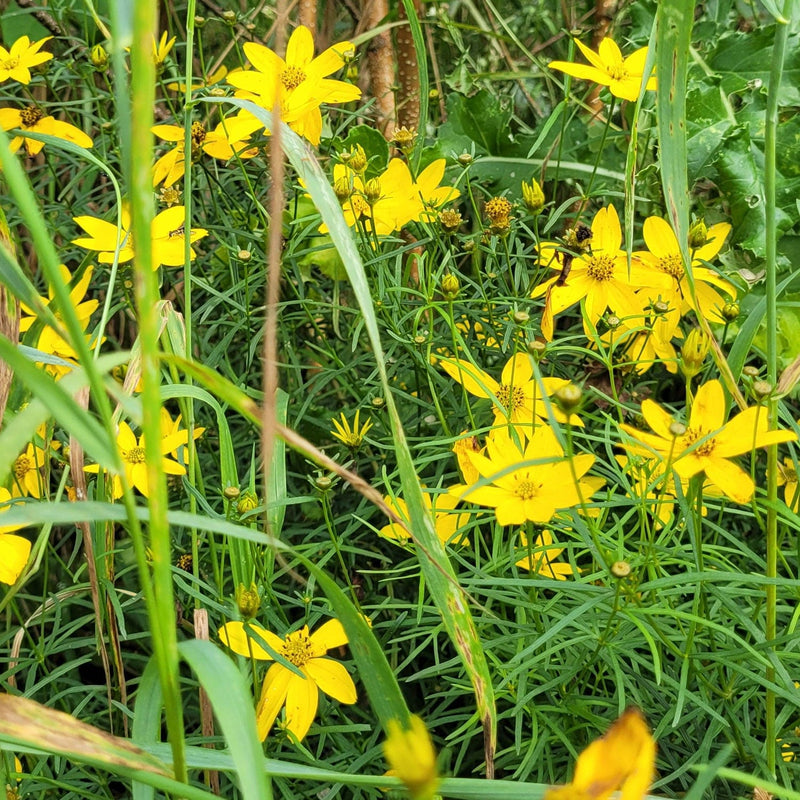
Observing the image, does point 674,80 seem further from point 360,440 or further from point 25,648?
point 25,648

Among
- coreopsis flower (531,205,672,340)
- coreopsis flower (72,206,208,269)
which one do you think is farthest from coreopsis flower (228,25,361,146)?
coreopsis flower (531,205,672,340)

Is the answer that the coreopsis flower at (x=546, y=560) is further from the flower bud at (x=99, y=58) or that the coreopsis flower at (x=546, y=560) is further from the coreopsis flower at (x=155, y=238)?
the flower bud at (x=99, y=58)

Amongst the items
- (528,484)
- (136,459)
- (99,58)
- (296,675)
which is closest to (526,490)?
(528,484)

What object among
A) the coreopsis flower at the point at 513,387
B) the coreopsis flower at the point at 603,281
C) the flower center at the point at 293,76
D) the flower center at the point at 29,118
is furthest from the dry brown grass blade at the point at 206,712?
the flower center at the point at 29,118

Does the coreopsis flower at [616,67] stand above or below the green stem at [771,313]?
above

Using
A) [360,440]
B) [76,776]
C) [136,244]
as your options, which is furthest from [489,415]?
[136,244]

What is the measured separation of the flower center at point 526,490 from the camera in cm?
58

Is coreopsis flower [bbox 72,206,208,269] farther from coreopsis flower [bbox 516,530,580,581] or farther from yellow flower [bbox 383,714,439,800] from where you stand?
yellow flower [bbox 383,714,439,800]

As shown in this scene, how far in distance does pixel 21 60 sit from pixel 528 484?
26.2 inches

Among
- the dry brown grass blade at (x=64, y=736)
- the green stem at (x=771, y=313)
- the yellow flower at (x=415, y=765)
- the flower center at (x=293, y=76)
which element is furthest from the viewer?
the flower center at (x=293, y=76)

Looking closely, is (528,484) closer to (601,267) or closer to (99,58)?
(601,267)

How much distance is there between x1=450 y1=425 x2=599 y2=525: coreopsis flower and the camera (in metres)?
0.56

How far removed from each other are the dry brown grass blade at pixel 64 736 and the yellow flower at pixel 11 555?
31cm

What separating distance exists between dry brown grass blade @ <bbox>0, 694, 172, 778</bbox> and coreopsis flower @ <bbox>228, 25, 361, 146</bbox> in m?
0.53
